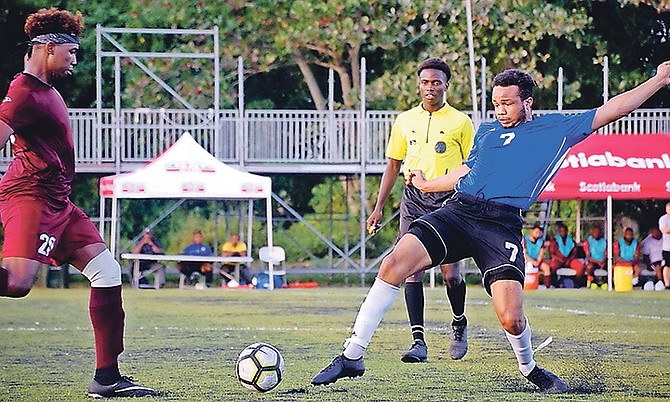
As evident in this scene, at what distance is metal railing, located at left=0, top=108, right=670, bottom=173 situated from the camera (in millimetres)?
25766

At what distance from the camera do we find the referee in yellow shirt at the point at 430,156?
987 cm

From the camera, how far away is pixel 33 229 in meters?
7.12

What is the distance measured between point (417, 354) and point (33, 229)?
10.9 ft

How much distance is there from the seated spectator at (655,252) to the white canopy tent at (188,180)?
7512 millimetres

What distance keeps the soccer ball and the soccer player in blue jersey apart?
31 centimetres

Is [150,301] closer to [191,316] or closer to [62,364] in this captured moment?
[191,316]

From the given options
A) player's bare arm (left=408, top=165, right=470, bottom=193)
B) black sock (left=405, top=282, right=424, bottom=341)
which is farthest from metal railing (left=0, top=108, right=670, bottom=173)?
player's bare arm (left=408, top=165, right=470, bottom=193)

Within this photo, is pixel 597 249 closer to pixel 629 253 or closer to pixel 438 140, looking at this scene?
pixel 629 253

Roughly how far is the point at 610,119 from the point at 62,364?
418 centimetres

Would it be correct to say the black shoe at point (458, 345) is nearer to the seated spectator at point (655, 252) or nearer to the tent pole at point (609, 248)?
the tent pole at point (609, 248)

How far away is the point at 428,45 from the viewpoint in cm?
3111

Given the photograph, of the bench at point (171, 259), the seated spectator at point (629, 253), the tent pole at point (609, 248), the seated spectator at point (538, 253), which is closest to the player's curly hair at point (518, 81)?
the bench at point (171, 259)

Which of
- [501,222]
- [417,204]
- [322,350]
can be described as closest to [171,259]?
[322,350]

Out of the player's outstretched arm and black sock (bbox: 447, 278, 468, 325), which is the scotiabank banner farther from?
the player's outstretched arm
